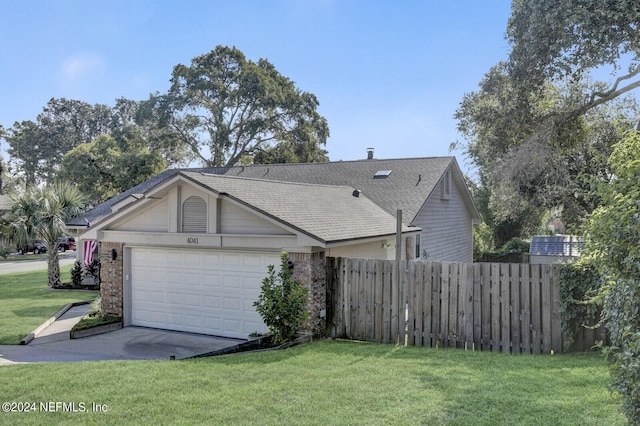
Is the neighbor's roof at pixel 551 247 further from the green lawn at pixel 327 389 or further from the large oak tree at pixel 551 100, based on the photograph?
the green lawn at pixel 327 389

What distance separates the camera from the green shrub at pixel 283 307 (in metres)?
9.16

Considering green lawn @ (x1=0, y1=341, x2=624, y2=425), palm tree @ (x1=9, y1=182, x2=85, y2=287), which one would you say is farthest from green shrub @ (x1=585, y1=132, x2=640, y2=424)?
palm tree @ (x1=9, y1=182, x2=85, y2=287)

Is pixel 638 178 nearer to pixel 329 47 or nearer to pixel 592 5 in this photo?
pixel 592 5

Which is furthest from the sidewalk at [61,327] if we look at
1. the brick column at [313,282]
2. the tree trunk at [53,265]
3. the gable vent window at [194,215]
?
the brick column at [313,282]

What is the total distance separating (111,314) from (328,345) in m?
6.76

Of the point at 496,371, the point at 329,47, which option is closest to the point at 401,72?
the point at 329,47

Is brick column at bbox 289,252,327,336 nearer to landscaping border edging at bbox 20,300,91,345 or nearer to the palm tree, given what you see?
landscaping border edging at bbox 20,300,91,345

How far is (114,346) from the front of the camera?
34.0ft

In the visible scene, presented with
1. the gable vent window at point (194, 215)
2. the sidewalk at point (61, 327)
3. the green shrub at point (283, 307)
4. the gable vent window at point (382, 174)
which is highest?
the gable vent window at point (382, 174)

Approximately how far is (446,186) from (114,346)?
13698 mm

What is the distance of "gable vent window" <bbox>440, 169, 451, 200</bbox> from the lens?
1873 cm

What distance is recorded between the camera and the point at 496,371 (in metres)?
6.59

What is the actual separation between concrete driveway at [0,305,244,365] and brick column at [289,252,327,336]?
6.45 ft

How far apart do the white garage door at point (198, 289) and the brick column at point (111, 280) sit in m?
0.34
